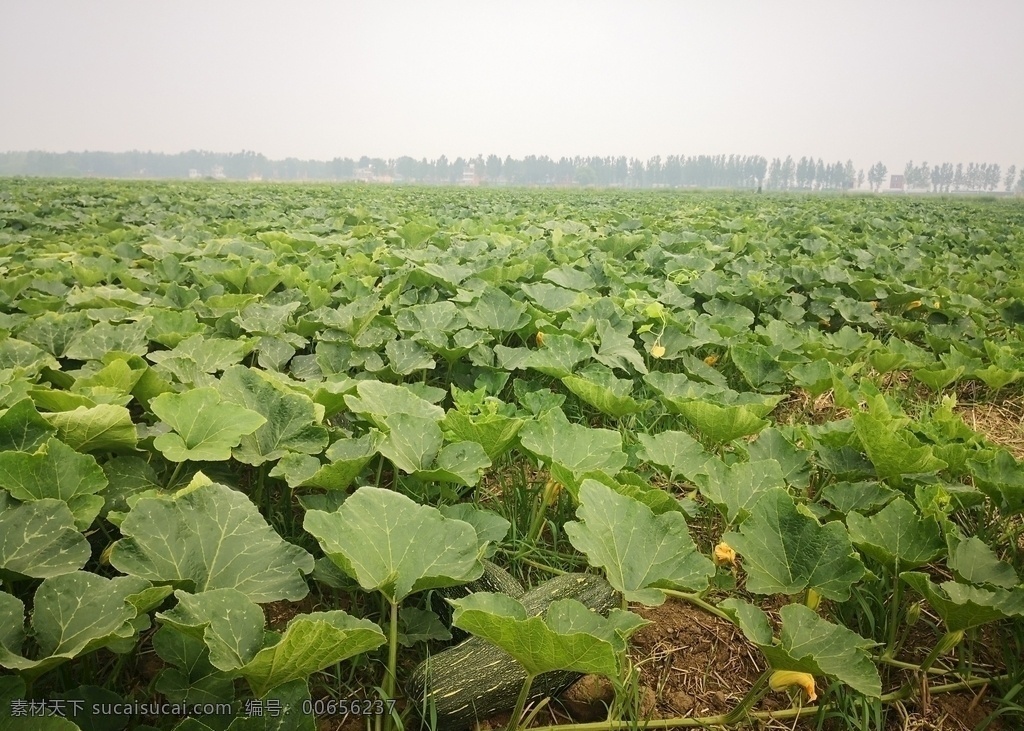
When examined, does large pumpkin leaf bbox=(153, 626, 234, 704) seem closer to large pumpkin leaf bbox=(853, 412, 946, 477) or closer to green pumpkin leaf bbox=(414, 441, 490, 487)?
green pumpkin leaf bbox=(414, 441, 490, 487)

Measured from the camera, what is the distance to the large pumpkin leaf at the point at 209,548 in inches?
44.6

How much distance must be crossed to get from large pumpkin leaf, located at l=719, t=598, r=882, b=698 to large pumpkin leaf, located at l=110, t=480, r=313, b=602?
89cm

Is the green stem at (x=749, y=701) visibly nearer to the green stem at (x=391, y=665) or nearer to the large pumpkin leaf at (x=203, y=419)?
the green stem at (x=391, y=665)

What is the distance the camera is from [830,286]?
4.68 metres

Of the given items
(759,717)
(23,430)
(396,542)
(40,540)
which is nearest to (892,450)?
(759,717)

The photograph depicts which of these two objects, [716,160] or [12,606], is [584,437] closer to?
[12,606]

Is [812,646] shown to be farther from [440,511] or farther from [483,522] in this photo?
[440,511]

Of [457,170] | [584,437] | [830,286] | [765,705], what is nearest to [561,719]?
[765,705]

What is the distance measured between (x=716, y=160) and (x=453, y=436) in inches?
6125

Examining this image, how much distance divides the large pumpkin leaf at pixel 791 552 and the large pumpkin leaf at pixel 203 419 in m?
1.24

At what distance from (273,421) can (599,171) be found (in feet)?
465

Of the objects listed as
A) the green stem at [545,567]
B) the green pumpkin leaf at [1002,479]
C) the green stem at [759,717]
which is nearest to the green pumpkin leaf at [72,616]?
the green stem at [759,717]

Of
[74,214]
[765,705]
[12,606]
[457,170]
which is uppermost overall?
[457,170]

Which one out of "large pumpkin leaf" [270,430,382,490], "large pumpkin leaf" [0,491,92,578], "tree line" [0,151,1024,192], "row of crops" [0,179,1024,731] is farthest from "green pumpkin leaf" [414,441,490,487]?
"tree line" [0,151,1024,192]
